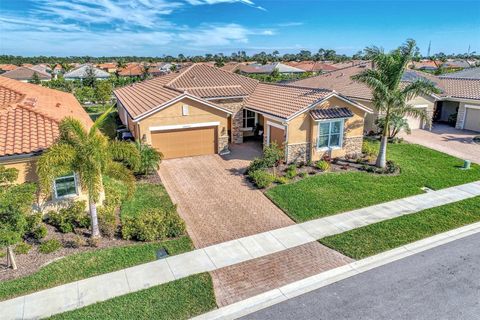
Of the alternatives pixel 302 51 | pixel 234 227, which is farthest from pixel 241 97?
pixel 302 51

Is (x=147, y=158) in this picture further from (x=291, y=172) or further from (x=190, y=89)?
(x=190, y=89)

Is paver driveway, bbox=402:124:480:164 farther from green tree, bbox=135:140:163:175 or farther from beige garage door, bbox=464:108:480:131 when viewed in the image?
green tree, bbox=135:140:163:175

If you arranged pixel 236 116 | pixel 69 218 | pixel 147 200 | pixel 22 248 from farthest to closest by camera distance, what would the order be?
pixel 236 116 < pixel 147 200 < pixel 69 218 < pixel 22 248

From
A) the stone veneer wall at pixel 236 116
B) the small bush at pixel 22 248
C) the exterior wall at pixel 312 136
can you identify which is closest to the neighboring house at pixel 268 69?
the stone veneer wall at pixel 236 116

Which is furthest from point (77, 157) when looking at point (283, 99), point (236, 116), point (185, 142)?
point (236, 116)

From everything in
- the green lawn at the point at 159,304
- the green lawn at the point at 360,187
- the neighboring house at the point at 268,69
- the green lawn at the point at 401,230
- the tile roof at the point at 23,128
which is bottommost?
the green lawn at the point at 159,304

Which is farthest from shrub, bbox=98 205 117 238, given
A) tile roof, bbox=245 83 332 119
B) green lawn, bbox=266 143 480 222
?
tile roof, bbox=245 83 332 119

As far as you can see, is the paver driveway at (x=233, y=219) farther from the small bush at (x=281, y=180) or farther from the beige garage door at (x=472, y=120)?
the beige garage door at (x=472, y=120)
